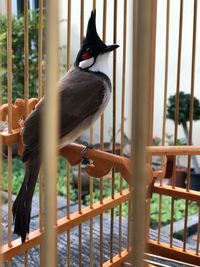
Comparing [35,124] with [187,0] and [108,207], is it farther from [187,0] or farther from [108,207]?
[187,0]

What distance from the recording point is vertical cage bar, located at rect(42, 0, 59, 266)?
26 centimetres

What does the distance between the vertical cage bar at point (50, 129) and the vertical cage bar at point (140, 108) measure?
0.05m

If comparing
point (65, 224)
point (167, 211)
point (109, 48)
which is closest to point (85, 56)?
point (109, 48)

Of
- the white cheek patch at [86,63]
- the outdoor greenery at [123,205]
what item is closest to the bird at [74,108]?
the white cheek patch at [86,63]

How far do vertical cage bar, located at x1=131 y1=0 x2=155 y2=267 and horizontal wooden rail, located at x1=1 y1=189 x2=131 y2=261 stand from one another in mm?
646

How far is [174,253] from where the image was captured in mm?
1222

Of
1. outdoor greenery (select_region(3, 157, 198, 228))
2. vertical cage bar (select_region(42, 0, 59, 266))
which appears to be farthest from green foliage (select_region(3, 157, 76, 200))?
vertical cage bar (select_region(42, 0, 59, 266))

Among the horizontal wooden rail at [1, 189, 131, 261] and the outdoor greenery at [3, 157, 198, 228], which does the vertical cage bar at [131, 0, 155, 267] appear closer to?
the horizontal wooden rail at [1, 189, 131, 261]

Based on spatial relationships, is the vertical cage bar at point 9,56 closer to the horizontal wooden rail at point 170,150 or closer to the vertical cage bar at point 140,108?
the horizontal wooden rail at point 170,150

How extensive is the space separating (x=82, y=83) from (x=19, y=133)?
255 mm

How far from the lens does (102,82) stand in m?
1.18

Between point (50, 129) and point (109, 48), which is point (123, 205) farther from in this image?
point (50, 129)

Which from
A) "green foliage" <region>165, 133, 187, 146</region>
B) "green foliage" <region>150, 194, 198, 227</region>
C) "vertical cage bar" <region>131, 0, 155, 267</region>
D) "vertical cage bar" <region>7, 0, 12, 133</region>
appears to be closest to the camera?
"vertical cage bar" <region>131, 0, 155, 267</region>

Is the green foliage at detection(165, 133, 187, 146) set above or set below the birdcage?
below
